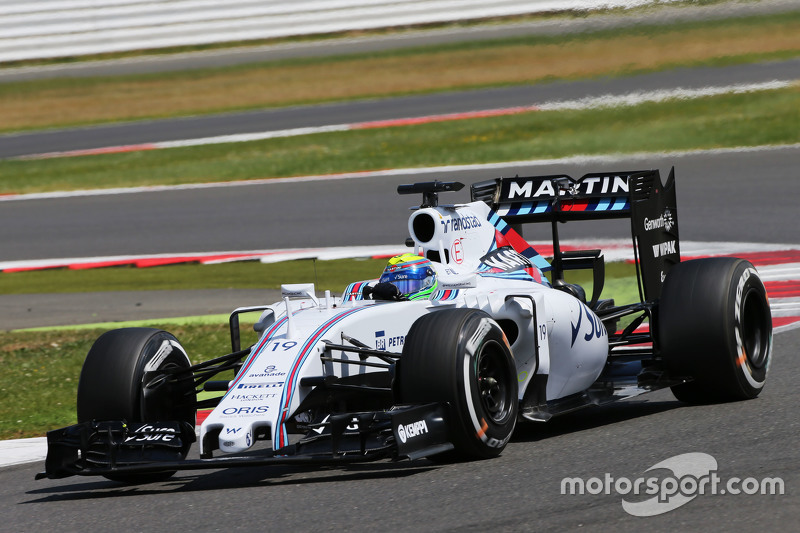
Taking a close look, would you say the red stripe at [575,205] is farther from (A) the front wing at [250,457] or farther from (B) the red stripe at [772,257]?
(B) the red stripe at [772,257]

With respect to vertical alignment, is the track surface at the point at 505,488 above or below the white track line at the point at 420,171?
below

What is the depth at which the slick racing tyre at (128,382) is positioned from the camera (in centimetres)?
729

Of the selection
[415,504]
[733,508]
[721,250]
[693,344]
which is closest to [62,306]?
[721,250]

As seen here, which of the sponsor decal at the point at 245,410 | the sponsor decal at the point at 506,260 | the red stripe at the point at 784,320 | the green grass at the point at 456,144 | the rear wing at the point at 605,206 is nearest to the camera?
the sponsor decal at the point at 245,410

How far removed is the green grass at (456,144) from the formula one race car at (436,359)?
13.1 meters

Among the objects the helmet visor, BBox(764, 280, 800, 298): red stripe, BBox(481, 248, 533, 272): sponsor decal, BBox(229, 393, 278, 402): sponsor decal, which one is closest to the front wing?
BBox(229, 393, 278, 402): sponsor decal

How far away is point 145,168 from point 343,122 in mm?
4762

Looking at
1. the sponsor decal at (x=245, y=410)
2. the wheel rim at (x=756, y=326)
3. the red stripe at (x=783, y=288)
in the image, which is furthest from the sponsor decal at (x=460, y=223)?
the red stripe at (x=783, y=288)

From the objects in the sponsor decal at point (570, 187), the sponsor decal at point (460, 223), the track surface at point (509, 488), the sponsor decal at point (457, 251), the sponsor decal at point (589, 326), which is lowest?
the track surface at point (509, 488)

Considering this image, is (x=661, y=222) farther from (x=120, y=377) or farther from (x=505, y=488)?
(x=120, y=377)

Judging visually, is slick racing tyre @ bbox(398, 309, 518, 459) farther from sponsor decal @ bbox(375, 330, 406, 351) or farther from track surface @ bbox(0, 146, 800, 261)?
track surface @ bbox(0, 146, 800, 261)

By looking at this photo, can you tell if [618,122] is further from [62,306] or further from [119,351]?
[119,351]

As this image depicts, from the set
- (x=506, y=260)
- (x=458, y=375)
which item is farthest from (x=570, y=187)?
(x=458, y=375)

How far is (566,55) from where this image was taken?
21.8 m
